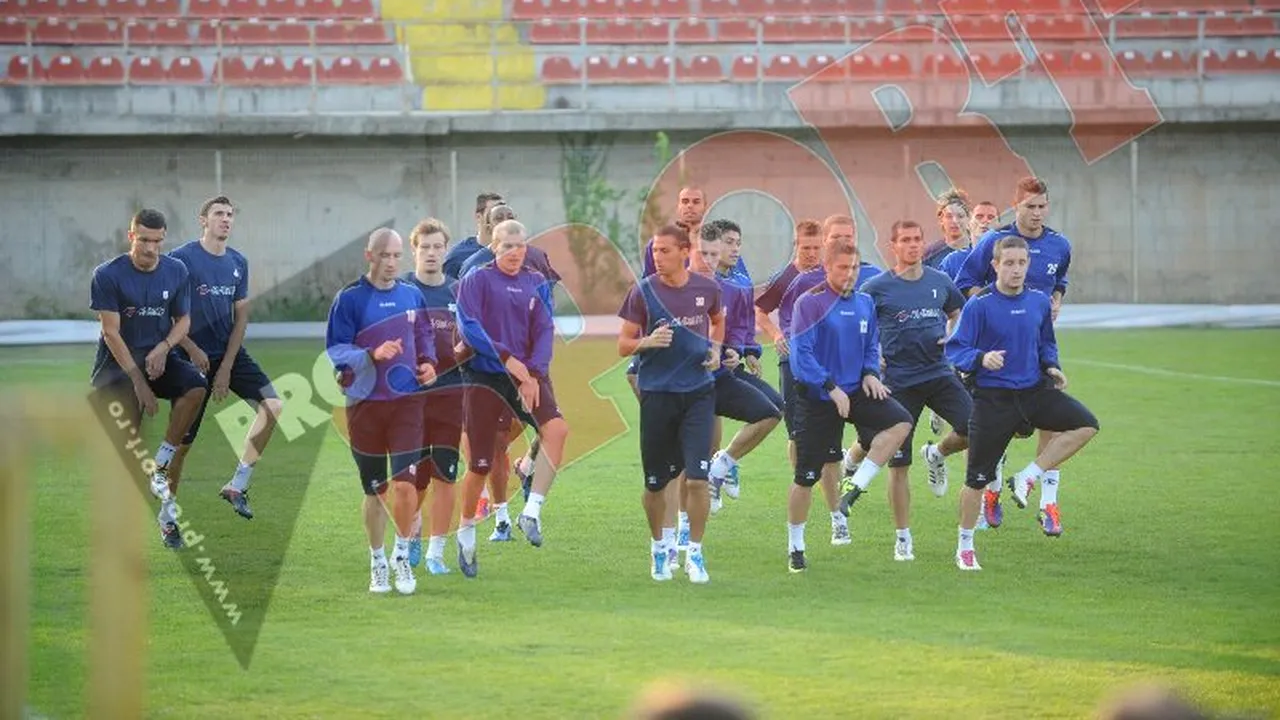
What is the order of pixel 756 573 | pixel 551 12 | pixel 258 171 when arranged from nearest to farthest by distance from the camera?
1. pixel 756 573
2. pixel 258 171
3. pixel 551 12

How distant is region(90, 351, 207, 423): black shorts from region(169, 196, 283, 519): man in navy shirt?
13.7 inches

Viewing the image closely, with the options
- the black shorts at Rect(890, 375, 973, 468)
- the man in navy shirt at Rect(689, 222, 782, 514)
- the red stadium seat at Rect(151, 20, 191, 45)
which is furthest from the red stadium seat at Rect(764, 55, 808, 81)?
the black shorts at Rect(890, 375, 973, 468)

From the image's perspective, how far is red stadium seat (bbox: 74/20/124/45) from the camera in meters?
32.2

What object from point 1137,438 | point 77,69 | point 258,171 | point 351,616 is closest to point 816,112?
point 258,171

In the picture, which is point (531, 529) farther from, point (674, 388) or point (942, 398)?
point (942, 398)

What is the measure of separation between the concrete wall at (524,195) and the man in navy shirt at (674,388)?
20.9m

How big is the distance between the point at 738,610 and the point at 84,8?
27168 mm

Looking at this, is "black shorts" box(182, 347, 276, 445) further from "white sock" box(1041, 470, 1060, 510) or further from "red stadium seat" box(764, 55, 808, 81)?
"red stadium seat" box(764, 55, 808, 81)

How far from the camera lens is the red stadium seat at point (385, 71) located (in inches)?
1241

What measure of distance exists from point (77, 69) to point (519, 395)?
22.4m

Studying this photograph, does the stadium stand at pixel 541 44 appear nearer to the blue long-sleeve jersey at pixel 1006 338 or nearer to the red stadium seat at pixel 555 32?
the red stadium seat at pixel 555 32

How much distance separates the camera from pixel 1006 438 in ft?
37.1

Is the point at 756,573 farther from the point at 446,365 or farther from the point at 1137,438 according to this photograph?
the point at 1137,438

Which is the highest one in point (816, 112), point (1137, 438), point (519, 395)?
point (816, 112)
